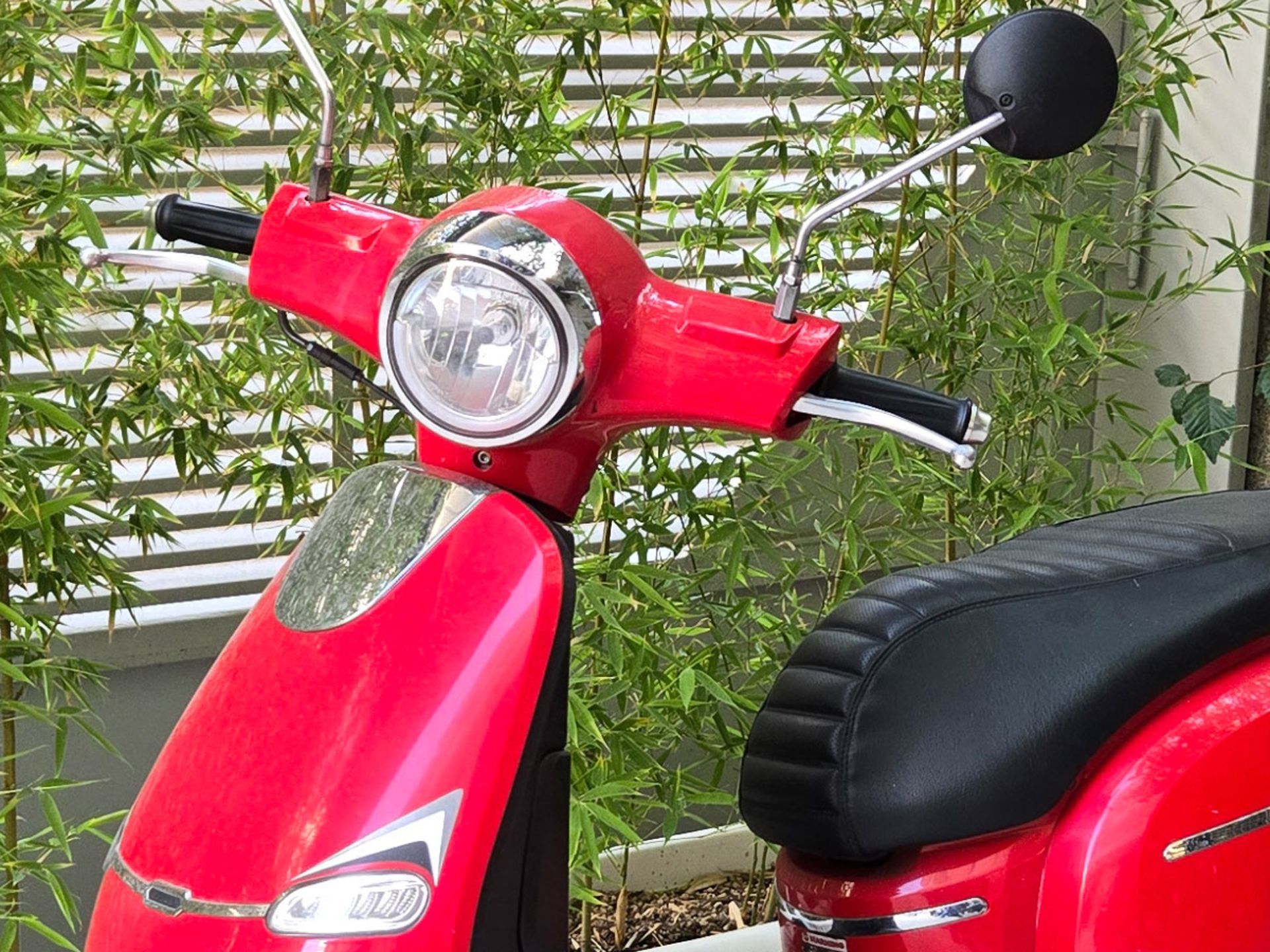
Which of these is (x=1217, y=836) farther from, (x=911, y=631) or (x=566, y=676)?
(x=566, y=676)

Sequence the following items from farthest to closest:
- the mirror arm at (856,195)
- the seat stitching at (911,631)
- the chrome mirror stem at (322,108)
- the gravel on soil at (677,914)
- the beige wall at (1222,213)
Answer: the beige wall at (1222,213)
the gravel on soil at (677,914)
the seat stitching at (911,631)
the chrome mirror stem at (322,108)
the mirror arm at (856,195)

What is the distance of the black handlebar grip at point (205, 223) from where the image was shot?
1031 millimetres

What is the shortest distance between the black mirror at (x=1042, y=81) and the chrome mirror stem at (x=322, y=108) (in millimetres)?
396

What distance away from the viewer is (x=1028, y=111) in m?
0.83

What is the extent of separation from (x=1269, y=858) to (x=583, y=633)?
0.86 meters

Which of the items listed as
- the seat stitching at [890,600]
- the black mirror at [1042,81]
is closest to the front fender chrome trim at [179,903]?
the seat stitching at [890,600]

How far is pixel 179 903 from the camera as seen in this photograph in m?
0.85

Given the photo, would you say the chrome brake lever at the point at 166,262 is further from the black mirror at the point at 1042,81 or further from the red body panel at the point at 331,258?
the black mirror at the point at 1042,81

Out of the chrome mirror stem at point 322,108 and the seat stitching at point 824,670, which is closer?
the chrome mirror stem at point 322,108

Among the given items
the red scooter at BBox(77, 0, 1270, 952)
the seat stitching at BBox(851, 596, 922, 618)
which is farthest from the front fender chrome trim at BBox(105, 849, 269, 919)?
the seat stitching at BBox(851, 596, 922, 618)

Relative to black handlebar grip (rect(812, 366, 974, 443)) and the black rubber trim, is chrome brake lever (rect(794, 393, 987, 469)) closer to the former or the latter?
black handlebar grip (rect(812, 366, 974, 443))

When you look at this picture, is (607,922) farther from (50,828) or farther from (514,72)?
(514,72)

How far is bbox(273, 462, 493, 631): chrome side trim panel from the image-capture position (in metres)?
0.90

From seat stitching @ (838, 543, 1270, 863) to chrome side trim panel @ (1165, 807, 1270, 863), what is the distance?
19 centimetres
